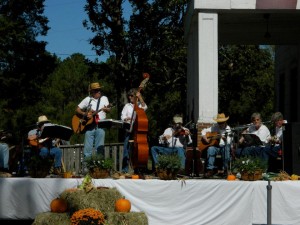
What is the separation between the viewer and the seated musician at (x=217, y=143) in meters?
12.8

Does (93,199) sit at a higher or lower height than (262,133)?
lower

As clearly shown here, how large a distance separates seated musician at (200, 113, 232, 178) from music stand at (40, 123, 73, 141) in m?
2.70

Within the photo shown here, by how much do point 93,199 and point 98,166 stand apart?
1915 mm

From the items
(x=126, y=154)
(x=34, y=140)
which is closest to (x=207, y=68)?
(x=126, y=154)

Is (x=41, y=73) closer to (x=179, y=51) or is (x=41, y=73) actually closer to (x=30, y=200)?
(x=179, y=51)

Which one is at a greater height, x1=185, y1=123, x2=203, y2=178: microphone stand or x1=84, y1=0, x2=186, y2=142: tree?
x1=84, y1=0, x2=186, y2=142: tree

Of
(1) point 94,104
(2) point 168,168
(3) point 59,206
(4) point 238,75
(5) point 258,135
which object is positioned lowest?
(3) point 59,206

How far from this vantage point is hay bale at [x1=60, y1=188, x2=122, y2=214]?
912cm

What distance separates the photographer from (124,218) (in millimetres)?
8672

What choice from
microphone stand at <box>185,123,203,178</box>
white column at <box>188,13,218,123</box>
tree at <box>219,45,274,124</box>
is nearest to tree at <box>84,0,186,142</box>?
tree at <box>219,45,274,124</box>

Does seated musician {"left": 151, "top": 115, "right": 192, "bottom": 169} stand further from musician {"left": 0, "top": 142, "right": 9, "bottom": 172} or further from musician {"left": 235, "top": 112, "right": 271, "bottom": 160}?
musician {"left": 0, "top": 142, "right": 9, "bottom": 172}

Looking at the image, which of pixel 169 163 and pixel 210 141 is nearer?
pixel 169 163

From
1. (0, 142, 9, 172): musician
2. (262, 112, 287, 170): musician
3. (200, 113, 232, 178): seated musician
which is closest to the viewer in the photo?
(200, 113, 232, 178): seated musician

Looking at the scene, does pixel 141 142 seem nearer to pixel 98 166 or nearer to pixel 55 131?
pixel 98 166
